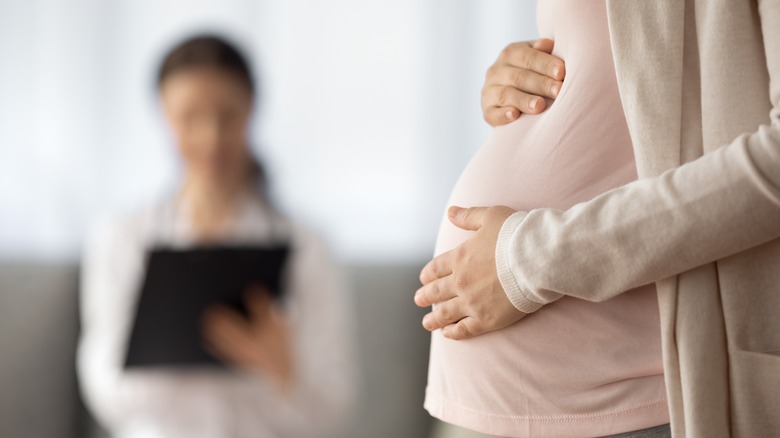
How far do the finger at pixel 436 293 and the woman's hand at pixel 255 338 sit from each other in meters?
1.13

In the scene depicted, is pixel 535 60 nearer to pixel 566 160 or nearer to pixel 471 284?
pixel 566 160

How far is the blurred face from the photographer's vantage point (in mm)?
2016

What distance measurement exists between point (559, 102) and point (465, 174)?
0.13m

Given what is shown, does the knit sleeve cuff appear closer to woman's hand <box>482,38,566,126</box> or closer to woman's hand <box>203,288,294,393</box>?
woman's hand <box>482,38,566,126</box>

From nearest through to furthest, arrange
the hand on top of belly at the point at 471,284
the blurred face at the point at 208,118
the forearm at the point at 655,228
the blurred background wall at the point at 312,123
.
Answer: the forearm at the point at 655,228
the hand on top of belly at the point at 471,284
the blurred face at the point at 208,118
the blurred background wall at the point at 312,123

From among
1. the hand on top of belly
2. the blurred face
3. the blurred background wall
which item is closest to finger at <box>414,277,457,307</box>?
the hand on top of belly

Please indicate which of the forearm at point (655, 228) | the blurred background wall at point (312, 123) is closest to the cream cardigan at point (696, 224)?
the forearm at point (655, 228)

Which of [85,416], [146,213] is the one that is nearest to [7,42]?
[146,213]

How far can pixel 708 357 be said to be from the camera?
2.12 feet

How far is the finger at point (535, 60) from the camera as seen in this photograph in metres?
0.78

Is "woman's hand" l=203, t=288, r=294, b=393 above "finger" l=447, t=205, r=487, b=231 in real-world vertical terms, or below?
below

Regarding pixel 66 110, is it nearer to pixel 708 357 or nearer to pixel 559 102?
pixel 559 102

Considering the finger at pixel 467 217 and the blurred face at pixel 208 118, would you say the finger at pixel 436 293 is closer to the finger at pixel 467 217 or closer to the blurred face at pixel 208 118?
the finger at pixel 467 217

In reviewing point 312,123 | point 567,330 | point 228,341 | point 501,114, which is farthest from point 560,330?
point 312,123
